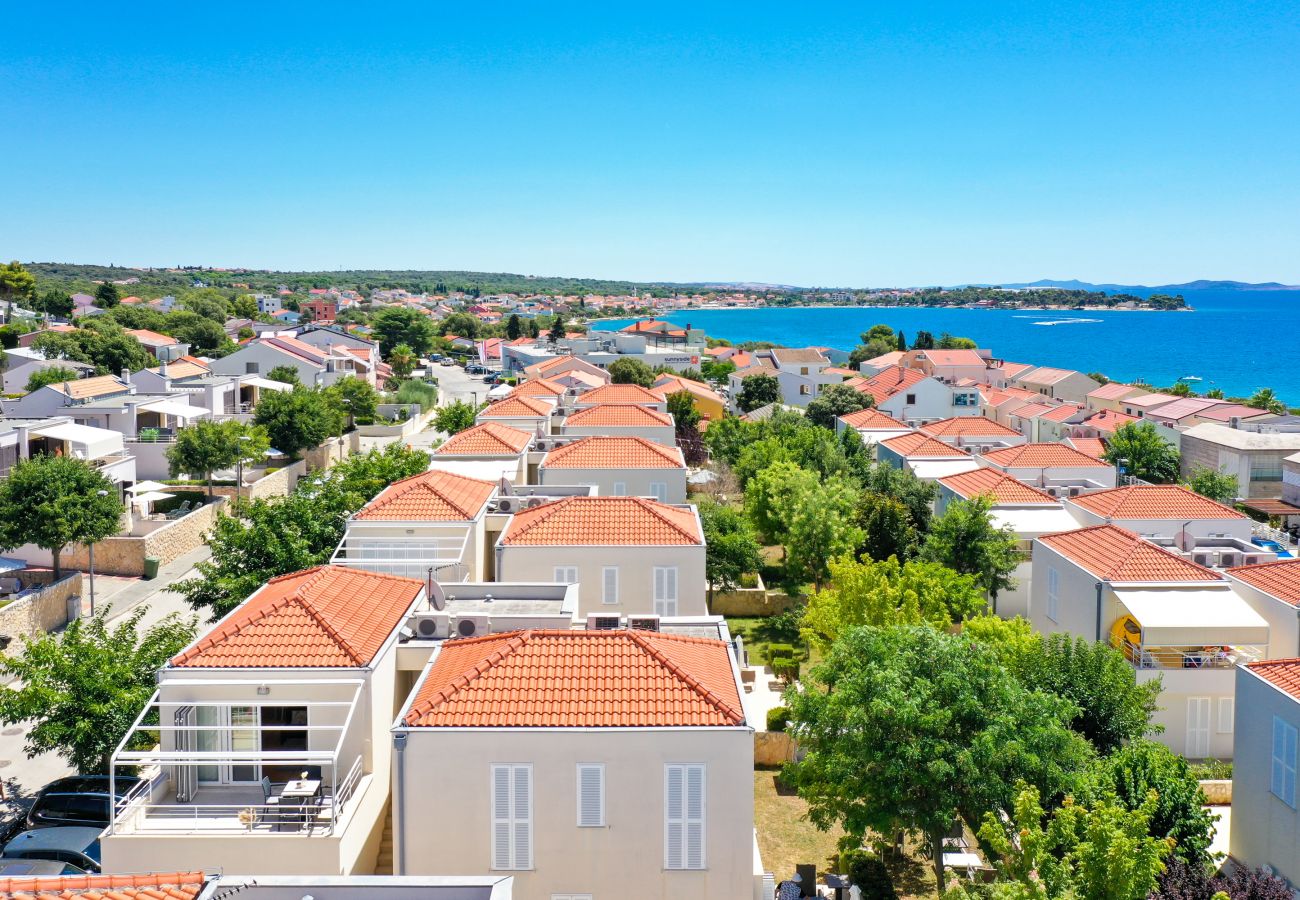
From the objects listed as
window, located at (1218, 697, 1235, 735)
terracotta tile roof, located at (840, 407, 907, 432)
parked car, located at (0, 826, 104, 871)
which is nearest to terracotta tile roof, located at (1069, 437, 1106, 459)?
terracotta tile roof, located at (840, 407, 907, 432)

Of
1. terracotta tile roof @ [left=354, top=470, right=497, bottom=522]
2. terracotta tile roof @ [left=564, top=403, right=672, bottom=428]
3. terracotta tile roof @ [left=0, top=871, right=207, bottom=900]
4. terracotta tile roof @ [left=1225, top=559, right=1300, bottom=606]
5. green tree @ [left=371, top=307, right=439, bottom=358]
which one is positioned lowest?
terracotta tile roof @ [left=1225, top=559, right=1300, bottom=606]

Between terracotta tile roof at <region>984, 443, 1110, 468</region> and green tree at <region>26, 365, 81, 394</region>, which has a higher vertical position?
green tree at <region>26, 365, 81, 394</region>

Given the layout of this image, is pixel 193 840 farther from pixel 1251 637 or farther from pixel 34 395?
pixel 34 395

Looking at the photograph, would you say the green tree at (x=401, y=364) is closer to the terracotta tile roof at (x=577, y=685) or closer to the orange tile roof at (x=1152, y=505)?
the orange tile roof at (x=1152, y=505)

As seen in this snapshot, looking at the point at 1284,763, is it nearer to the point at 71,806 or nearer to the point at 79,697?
the point at 79,697

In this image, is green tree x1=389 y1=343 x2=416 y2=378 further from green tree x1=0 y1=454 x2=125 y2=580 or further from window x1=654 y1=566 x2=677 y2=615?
window x1=654 y1=566 x2=677 y2=615

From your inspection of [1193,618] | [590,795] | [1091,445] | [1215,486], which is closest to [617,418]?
[1193,618]

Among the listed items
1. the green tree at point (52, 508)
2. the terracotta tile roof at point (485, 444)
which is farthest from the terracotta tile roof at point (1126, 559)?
the green tree at point (52, 508)

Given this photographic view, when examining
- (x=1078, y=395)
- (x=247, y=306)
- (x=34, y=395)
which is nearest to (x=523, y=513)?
(x=34, y=395)
